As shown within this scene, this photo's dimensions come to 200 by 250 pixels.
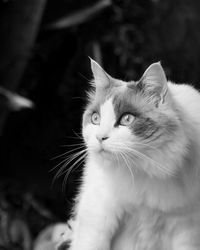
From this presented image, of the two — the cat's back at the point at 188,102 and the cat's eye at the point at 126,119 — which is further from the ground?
the cat's back at the point at 188,102

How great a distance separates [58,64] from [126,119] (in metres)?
1.43

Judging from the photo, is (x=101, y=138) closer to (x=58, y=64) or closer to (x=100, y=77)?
(x=100, y=77)

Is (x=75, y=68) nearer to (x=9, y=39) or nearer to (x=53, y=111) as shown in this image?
(x=53, y=111)

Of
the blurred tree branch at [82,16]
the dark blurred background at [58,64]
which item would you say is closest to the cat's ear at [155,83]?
the dark blurred background at [58,64]

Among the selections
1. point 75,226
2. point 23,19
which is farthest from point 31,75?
point 75,226

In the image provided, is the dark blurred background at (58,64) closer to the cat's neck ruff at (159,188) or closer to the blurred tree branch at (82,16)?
the blurred tree branch at (82,16)

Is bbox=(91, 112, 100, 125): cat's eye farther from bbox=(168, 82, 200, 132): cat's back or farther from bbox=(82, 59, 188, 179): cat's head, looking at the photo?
bbox=(168, 82, 200, 132): cat's back

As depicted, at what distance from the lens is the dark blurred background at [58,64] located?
248 cm

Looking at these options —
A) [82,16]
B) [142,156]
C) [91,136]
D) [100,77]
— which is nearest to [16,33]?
[82,16]

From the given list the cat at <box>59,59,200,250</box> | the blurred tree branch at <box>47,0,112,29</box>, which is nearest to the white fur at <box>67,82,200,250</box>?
the cat at <box>59,59,200,250</box>

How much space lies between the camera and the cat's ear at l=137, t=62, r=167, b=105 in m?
1.41

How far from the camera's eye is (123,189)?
4.84 ft

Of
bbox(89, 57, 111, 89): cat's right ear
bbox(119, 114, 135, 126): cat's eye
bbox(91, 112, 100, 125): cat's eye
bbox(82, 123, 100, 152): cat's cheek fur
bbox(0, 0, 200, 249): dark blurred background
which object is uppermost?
bbox(89, 57, 111, 89): cat's right ear

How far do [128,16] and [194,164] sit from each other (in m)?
1.60
